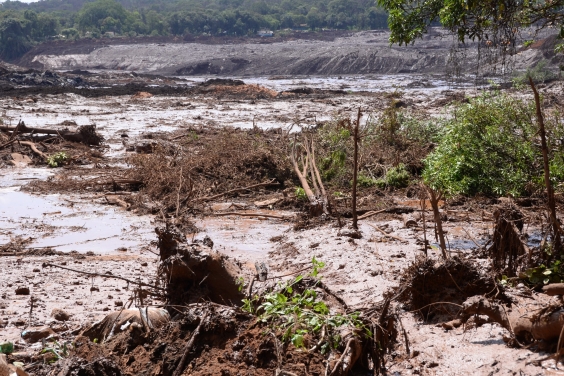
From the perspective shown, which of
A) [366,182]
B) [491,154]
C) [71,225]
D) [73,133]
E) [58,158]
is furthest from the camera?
[73,133]

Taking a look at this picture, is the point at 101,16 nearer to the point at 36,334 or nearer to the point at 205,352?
the point at 36,334

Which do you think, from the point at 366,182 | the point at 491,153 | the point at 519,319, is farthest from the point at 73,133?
the point at 519,319

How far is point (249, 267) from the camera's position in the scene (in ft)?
23.3

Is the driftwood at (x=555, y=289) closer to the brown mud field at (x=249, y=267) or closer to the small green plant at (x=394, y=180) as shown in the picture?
the brown mud field at (x=249, y=267)

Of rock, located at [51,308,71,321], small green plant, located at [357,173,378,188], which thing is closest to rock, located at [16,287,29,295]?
rock, located at [51,308,71,321]

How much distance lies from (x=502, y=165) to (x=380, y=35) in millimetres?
66535

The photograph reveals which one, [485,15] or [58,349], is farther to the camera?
[485,15]

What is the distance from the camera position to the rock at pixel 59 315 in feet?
17.0

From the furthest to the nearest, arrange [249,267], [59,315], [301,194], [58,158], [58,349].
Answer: [58,158] → [301,194] → [249,267] → [59,315] → [58,349]

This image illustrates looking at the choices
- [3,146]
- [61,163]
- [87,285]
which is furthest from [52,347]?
[3,146]

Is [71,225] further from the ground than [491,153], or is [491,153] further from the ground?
[491,153]

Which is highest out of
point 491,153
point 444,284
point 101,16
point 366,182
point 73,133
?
point 101,16

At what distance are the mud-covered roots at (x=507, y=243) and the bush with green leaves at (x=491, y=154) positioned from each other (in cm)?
406

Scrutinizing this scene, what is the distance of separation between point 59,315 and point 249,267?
7.81 feet
